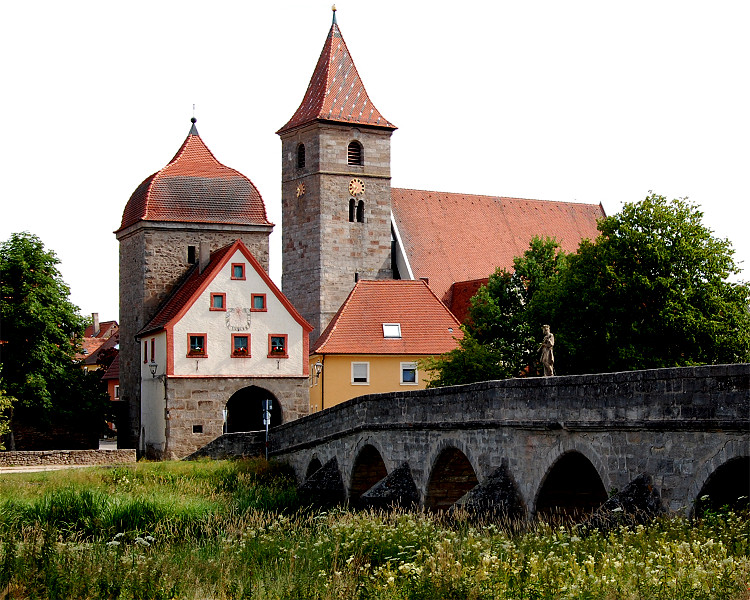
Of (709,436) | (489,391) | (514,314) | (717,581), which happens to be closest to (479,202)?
(514,314)

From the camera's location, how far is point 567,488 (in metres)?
18.9

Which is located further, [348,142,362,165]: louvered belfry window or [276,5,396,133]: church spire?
[348,142,362,165]: louvered belfry window

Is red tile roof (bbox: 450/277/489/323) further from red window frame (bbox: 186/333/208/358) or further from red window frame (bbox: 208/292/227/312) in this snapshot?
red window frame (bbox: 186/333/208/358)

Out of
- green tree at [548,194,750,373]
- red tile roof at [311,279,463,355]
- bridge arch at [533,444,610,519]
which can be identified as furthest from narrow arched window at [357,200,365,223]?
bridge arch at [533,444,610,519]

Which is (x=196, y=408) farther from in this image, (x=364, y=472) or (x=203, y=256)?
(x=364, y=472)

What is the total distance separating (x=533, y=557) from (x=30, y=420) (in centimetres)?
3372

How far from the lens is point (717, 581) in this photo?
10359 millimetres

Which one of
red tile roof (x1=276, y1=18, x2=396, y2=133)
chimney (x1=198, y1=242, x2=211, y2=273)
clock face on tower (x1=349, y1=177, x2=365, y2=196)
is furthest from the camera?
clock face on tower (x1=349, y1=177, x2=365, y2=196)

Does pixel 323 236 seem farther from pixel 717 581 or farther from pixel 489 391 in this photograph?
pixel 717 581

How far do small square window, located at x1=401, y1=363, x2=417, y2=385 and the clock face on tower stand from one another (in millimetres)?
17248

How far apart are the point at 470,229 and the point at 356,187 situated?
280 inches

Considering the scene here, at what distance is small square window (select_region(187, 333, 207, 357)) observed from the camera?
4059 centimetres

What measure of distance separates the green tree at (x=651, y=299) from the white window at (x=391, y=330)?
7.77m

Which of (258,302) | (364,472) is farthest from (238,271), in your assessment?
(364,472)
